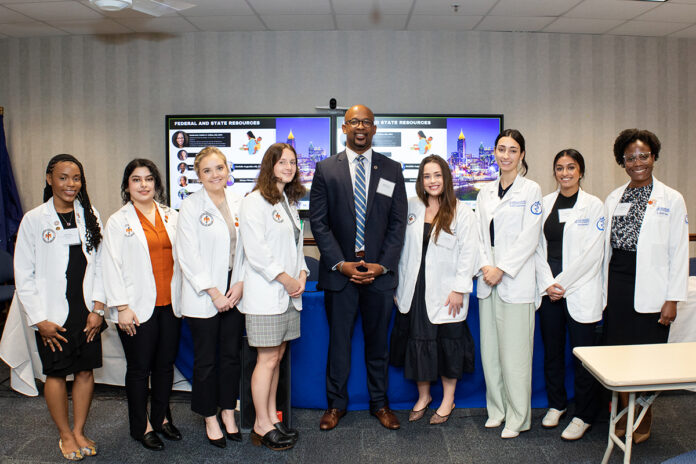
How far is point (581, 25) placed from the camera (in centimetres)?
475

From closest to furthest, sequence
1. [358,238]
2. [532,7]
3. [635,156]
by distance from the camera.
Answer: [635,156], [358,238], [532,7]

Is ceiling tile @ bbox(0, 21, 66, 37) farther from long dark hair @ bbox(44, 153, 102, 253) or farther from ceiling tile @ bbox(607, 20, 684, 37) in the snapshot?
ceiling tile @ bbox(607, 20, 684, 37)

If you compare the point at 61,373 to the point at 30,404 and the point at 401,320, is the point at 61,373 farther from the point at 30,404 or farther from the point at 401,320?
the point at 401,320

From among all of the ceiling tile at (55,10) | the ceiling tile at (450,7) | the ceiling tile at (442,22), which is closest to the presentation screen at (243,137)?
the ceiling tile at (55,10)

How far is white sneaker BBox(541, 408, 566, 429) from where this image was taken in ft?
8.68

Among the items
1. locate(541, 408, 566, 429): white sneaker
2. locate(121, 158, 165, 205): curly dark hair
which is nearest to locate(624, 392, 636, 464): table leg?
locate(541, 408, 566, 429): white sneaker

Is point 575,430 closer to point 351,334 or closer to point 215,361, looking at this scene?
point 351,334

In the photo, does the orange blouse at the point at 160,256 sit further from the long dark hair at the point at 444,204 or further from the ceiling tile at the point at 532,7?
the ceiling tile at the point at 532,7

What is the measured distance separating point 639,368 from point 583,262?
79cm

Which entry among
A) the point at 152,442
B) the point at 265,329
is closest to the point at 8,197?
the point at 152,442

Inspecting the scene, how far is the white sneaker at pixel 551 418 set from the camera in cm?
265

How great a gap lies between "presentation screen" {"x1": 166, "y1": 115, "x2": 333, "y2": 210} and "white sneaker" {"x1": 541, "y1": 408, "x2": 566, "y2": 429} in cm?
315

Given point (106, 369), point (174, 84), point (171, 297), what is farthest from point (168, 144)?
point (171, 297)

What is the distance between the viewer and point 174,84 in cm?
509
